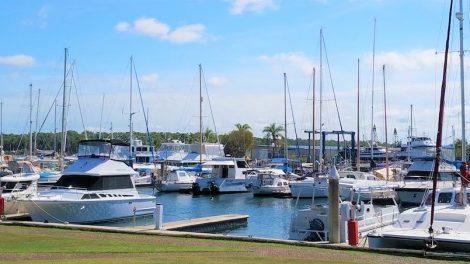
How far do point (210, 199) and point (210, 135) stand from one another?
8566cm

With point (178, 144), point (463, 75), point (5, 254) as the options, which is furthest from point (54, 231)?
point (178, 144)

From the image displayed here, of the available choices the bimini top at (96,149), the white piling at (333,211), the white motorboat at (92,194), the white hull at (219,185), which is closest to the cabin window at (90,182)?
the white motorboat at (92,194)

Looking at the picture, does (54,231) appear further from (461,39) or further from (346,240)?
(461,39)

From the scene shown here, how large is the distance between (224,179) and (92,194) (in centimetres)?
3343

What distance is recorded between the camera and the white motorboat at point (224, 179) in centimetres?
6769

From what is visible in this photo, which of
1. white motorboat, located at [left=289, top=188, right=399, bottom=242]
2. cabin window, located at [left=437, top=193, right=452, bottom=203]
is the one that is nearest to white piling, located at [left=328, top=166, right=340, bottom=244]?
white motorboat, located at [left=289, top=188, right=399, bottom=242]

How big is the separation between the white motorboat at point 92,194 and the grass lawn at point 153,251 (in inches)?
478

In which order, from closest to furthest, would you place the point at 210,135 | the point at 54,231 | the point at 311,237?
the point at 54,231 → the point at 311,237 → the point at 210,135

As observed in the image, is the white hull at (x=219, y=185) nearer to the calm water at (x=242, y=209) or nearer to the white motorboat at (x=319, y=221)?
the calm water at (x=242, y=209)

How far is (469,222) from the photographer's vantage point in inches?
827

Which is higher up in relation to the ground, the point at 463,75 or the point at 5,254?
the point at 463,75

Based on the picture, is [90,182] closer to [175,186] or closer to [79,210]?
[79,210]

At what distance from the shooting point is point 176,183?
70.1 m

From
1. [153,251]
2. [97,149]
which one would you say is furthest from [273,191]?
[153,251]
